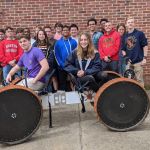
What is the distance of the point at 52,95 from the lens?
20.1 ft

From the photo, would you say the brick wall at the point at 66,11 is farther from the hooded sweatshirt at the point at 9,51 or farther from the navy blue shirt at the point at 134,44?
the navy blue shirt at the point at 134,44

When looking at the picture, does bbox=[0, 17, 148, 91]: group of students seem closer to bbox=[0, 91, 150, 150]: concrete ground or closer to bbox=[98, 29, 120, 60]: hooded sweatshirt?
bbox=[98, 29, 120, 60]: hooded sweatshirt

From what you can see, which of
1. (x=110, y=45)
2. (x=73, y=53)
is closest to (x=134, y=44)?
(x=110, y=45)

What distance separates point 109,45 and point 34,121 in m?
2.66

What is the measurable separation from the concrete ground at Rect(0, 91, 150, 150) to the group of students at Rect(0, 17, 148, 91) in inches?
26.7

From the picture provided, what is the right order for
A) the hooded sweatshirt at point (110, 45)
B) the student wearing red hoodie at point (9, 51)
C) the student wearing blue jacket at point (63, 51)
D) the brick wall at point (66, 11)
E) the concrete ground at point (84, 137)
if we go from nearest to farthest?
the concrete ground at point (84, 137) → the student wearing blue jacket at point (63, 51) → the hooded sweatshirt at point (110, 45) → the student wearing red hoodie at point (9, 51) → the brick wall at point (66, 11)

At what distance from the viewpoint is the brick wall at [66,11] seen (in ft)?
29.9

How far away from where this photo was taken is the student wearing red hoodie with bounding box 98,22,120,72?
762 cm

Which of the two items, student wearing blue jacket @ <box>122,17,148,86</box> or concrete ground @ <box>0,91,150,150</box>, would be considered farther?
student wearing blue jacket @ <box>122,17,148,86</box>

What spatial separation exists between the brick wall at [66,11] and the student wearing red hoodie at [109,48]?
1.58 metres

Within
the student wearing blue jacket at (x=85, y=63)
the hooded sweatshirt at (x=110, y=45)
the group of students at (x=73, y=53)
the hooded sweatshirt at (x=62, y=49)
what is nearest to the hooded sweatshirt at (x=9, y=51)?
the group of students at (x=73, y=53)

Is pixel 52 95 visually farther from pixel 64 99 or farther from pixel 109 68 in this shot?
pixel 109 68

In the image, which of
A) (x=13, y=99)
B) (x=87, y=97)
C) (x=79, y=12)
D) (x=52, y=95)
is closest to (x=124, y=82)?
(x=87, y=97)

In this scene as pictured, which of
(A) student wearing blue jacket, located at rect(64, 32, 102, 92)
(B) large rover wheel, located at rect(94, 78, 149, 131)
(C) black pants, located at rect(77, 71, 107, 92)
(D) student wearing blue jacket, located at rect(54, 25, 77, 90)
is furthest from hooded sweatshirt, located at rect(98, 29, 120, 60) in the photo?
(B) large rover wheel, located at rect(94, 78, 149, 131)
